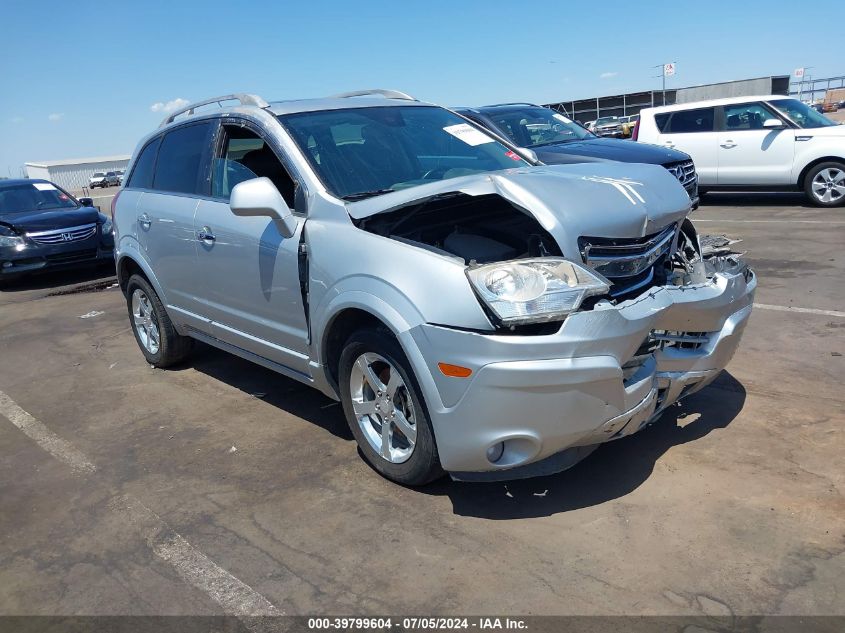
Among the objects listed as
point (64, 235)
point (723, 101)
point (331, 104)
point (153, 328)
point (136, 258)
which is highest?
point (331, 104)

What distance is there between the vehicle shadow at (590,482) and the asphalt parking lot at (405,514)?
12mm

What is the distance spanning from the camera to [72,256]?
10.4 metres

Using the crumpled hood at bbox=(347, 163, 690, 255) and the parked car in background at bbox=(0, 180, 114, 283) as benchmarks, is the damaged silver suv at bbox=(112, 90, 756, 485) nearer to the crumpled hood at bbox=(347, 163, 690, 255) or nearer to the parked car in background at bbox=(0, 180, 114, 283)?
the crumpled hood at bbox=(347, 163, 690, 255)

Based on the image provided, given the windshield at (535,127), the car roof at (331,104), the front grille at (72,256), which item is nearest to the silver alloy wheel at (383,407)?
the car roof at (331,104)

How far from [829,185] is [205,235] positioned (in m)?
9.79

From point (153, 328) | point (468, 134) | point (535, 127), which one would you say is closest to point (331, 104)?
point (468, 134)

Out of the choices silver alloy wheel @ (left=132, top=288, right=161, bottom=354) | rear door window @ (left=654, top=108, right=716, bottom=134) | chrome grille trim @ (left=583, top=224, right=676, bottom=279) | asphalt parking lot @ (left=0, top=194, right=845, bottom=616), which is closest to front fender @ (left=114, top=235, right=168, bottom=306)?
silver alloy wheel @ (left=132, top=288, right=161, bottom=354)

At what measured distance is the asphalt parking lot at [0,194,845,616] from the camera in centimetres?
275

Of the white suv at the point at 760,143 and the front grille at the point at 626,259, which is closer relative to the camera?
the front grille at the point at 626,259

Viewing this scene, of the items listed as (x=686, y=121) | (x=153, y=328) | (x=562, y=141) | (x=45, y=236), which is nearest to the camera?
Answer: (x=153, y=328)

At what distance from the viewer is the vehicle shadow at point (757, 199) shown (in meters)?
11.8

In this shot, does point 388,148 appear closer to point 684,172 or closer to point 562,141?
point 562,141

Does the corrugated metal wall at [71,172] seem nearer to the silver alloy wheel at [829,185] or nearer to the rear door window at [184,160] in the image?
the silver alloy wheel at [829,185]

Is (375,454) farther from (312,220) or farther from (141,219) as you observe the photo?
(141,219)
